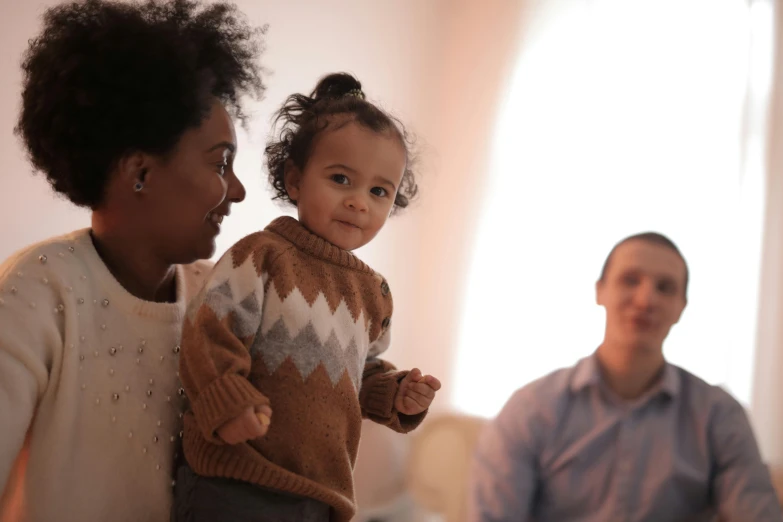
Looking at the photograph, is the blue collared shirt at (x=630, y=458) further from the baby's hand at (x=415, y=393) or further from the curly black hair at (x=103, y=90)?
the curly black hair at (x=103, y=90)

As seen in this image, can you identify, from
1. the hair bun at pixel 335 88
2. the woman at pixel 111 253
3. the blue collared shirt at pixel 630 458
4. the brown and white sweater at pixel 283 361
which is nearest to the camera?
the blue collared shirt at pixel 630 458

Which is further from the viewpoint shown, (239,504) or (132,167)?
(132,167)

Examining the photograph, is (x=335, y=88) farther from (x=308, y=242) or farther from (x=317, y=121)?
(x=308, y=242)

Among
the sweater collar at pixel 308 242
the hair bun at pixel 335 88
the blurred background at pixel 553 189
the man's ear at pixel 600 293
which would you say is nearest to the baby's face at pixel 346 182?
the sweater collar at pixel 308 242

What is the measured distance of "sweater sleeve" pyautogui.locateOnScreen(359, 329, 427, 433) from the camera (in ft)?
3.43

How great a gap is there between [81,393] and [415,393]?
436 mm

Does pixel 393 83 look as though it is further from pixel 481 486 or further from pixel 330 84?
pixel 481 486

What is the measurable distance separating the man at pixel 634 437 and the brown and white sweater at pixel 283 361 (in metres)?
0.23

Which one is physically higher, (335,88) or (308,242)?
(335,88)

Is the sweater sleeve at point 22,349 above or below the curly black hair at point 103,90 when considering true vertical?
below

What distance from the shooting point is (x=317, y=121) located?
1.00m

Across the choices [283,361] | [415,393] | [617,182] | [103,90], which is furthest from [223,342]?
[617,182]

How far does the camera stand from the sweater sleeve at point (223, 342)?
31.4 inches

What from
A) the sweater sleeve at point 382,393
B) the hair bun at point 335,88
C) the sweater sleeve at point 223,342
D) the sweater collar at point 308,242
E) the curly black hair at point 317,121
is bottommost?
the sweater sleeve at point 382,393
